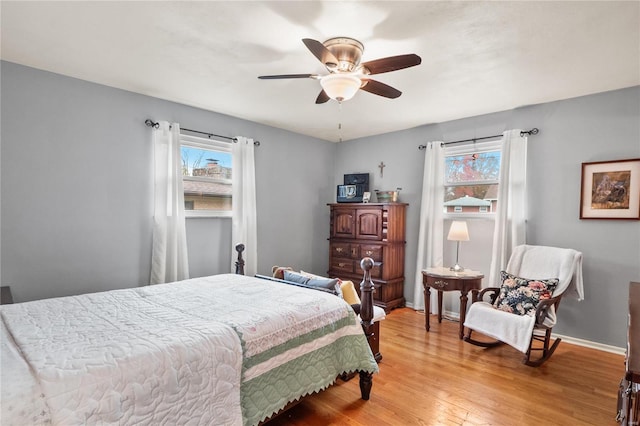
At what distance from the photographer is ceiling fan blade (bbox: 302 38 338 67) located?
179cm

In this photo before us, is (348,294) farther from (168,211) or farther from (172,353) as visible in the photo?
(168,211)

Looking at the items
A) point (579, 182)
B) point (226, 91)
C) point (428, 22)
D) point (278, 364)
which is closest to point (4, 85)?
point (226, 91)

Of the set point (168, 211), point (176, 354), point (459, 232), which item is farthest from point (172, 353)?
point (459, 232)

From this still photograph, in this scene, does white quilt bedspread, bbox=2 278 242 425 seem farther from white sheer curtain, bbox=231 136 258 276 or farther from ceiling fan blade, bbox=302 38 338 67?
white sheer curtain, bbox=231 136 258 276

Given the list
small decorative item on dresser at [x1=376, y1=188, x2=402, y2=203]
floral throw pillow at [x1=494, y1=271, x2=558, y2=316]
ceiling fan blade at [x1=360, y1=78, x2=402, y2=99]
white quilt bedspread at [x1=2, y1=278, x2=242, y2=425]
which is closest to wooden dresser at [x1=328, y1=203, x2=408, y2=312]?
small decorative item on dresser at [x1=376, y1=188, x2=402, y2=203]

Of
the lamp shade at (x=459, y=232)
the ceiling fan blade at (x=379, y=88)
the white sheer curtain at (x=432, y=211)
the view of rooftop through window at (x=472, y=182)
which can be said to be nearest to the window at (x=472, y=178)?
the view of rooftop through window at (x=472, y=182)

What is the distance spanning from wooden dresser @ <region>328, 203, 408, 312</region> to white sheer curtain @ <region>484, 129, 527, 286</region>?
1231 mm

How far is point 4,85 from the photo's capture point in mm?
2684

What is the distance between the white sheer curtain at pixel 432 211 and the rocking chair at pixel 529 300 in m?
0.94

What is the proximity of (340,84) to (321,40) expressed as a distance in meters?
0.35

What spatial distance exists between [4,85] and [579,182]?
5.46 m

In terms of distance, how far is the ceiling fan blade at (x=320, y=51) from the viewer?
1794 millimetres

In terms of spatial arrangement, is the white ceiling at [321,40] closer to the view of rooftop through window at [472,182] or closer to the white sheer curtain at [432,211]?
the view of rooftop through window at [472,182]

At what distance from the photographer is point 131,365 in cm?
129
